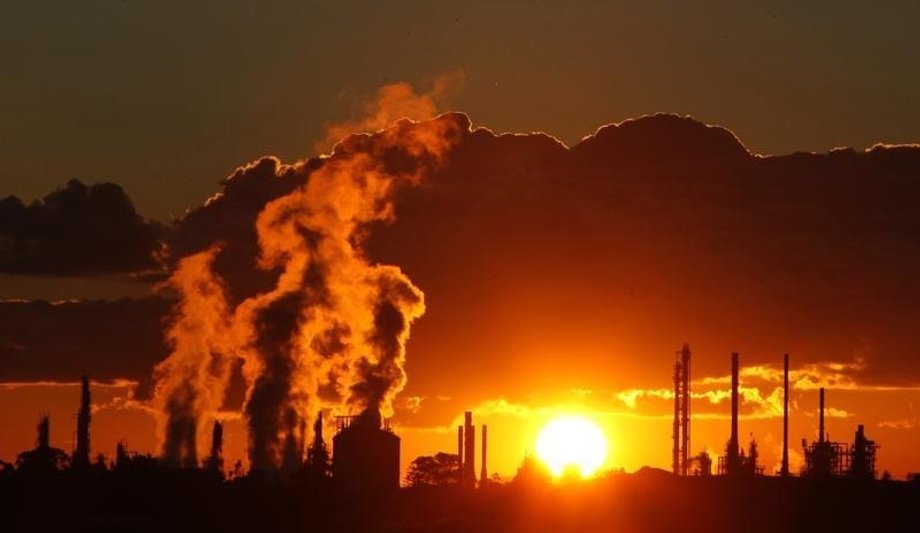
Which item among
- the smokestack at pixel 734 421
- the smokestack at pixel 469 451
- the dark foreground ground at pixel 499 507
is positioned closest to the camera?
the dark foreground ground at pixel 499 507

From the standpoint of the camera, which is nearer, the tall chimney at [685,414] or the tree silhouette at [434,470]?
the tall chimney at [685,414]

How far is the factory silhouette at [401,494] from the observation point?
287ft

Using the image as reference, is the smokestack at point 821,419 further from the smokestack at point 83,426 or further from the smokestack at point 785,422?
the smokestack at point 83,426

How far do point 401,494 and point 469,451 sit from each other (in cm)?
2152

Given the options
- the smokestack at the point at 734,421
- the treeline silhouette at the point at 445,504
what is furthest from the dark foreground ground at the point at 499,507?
the smokestack at the point at 734,421

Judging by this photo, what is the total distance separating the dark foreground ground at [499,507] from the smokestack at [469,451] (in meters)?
25.4

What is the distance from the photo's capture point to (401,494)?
354 ft

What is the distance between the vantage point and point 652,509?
90250 mm

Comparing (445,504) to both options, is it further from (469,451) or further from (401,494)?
(469,451)

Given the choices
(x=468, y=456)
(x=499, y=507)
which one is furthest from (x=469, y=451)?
(x=499, y=507)

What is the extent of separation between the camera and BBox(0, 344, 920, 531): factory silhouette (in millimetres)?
87500

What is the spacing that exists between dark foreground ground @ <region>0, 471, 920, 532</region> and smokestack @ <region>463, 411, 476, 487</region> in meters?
25.4

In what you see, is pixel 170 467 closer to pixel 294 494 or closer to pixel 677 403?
pixel 294 494

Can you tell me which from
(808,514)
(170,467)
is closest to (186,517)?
(170,467)
